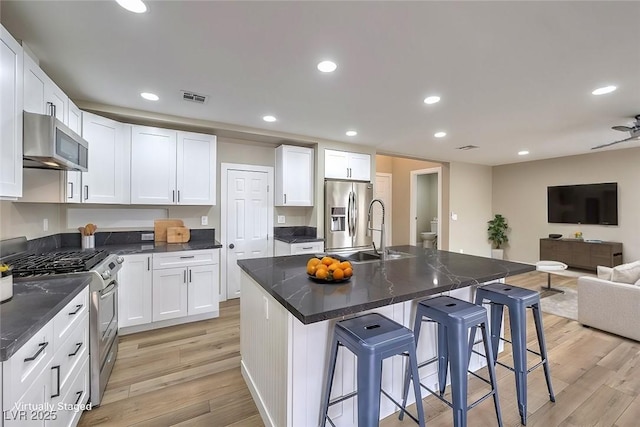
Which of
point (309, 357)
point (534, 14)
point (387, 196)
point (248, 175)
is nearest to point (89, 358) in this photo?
point (309, 357)

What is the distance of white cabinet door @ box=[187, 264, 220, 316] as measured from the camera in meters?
3.15

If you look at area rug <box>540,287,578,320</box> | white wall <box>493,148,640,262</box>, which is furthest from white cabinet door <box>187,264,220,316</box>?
white wall <box>493,148,640,262</box>

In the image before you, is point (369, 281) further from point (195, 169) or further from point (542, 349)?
point (195, 169)

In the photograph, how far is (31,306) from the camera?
1.28 m

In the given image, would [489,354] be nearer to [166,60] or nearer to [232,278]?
[166,60]

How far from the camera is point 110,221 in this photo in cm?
325

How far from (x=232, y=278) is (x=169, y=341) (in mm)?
1354

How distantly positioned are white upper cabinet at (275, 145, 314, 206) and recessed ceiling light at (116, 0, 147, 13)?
258cm

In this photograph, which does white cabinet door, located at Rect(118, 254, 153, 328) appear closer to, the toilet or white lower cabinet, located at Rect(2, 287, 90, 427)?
white lower cabinet, located at Rect(2, 287, 90, 427)

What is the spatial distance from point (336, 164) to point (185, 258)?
2560mm

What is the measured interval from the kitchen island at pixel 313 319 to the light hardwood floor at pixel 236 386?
0.73ft

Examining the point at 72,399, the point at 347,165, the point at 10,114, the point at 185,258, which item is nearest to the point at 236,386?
the point at 72,399

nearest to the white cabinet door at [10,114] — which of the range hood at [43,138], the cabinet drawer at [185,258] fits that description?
the range hood at [43,138]

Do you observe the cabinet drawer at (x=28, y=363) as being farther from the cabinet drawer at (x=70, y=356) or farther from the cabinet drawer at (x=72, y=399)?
the cabinet drawer at (x=72, y=399)
